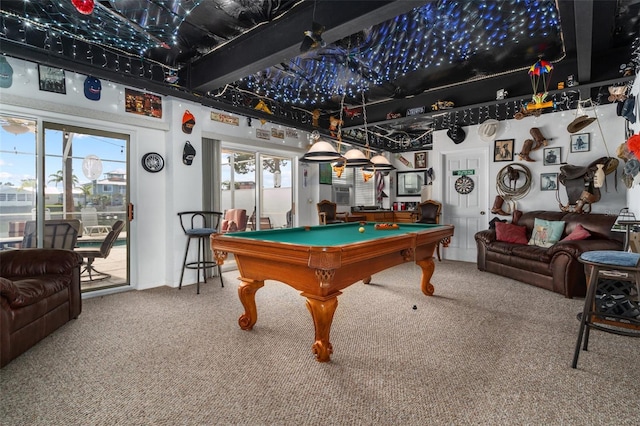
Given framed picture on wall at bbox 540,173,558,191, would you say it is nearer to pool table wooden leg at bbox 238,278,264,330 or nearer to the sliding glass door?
the sliding glass door

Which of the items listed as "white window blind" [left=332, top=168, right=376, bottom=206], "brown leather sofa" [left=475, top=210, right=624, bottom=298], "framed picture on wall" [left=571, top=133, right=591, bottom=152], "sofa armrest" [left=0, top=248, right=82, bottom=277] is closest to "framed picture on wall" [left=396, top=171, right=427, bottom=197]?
"white window blind" [left=332, top=168, right=376, bottom=206]

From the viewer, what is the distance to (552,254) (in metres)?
4.41

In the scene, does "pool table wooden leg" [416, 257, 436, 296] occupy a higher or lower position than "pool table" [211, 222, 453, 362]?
lower

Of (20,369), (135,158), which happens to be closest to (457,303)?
(20,369)

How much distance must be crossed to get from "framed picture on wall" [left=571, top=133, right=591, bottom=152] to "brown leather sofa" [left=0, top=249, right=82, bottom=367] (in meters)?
7.44

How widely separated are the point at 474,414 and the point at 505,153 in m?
5.75

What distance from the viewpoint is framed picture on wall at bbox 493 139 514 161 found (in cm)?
625

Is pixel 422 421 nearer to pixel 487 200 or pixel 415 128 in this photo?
pixel 487 200

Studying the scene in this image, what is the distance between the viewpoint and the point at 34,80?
3.49 metres

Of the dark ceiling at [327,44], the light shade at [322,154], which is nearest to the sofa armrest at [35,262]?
the dark ceiling at [327,44]

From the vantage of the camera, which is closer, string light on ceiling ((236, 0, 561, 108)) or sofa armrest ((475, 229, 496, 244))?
string light on ceiling ((236, 0, 561, 108))

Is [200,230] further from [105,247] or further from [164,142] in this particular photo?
[164,142]

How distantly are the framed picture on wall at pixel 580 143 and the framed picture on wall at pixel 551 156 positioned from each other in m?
0.21

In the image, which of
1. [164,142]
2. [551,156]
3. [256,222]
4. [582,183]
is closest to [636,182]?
[582,183]
